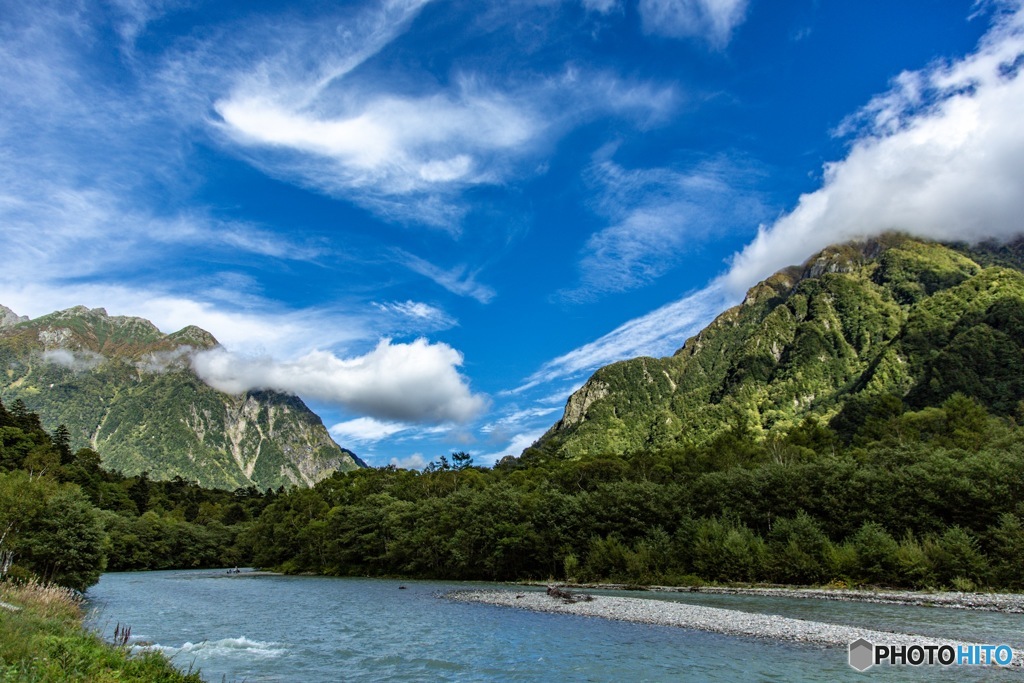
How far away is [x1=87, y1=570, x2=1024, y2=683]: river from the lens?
26172mm

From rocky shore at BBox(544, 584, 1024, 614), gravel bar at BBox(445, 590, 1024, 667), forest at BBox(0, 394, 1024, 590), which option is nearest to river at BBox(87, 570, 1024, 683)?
gravel bar at BBox(445, 590, 1024, 667)

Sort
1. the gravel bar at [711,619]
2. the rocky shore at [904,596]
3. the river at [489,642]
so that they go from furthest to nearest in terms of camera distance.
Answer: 1. the rocky shore at [904,596]
2. the gravel bar at [711,619]
3. the river at [489,642]

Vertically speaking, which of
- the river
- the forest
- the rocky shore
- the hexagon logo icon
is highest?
the forest

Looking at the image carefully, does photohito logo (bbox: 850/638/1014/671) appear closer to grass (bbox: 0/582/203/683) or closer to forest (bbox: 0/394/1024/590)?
grass (bbox: 0/582/203/683)

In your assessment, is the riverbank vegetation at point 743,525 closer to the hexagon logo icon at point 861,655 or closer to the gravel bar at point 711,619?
the gravel bar at point 711,619

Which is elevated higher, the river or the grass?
the grass

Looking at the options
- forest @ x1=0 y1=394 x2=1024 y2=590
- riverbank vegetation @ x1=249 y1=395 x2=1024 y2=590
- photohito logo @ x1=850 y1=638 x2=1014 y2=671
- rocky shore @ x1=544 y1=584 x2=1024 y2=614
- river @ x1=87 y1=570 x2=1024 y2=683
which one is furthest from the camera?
forest @ x1=0 y1=394 x2=1024 y2=590

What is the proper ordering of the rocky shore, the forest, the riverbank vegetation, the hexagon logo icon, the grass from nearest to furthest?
the grass → the hexagon logo icon → the rocky shore → the riverbank vegetation → the forest

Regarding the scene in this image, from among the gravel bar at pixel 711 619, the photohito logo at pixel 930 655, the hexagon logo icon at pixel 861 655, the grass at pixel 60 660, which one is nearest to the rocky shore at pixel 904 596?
the gravel bar at pixel 711 619

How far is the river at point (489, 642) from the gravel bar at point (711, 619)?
1981 mm

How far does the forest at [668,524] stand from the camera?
56812 mm

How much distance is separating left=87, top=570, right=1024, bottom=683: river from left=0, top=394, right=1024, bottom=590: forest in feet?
36.1

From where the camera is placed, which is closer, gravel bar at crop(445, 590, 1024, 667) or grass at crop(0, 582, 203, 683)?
grass at crop(0, 582, 203, 683)

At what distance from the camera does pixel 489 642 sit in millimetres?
36000
